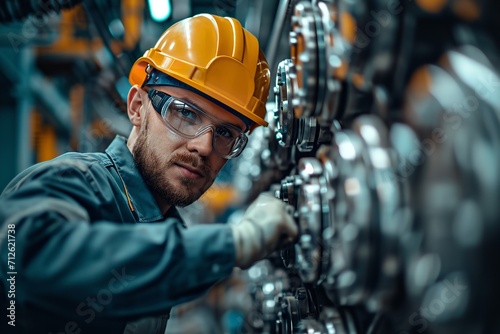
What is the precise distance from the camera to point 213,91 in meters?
0.99

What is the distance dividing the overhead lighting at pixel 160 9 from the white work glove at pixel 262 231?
676 millimetres

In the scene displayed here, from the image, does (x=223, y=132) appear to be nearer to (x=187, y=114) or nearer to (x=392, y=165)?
(x=187, y=114)

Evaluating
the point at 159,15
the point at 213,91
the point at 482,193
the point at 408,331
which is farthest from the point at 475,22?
the point at 159,15

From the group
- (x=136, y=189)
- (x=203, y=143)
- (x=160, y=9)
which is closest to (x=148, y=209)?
(x=136, y=189)

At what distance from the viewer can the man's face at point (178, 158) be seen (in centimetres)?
100

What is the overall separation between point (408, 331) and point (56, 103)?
8.18ft

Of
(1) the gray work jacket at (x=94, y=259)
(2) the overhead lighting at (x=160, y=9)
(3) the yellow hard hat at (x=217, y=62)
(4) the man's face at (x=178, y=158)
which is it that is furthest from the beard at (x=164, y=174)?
(2) the overhead lighting at (x=160, y=9)

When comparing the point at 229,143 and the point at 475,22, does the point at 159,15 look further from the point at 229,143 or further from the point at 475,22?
the point at 475,22

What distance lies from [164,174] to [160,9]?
20.6 inches

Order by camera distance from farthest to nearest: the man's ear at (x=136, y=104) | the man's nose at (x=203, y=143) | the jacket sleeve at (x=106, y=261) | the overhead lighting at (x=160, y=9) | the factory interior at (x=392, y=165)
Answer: the overhead lighting at (x=160, y=9)
the man's ear at (x=136, y=104)
the man's nose at (x=203, y=143)
the jacket sleeve at (x=106, y=261)
the factory interior at (x=392, y=165)

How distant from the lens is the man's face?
1001 millimetres

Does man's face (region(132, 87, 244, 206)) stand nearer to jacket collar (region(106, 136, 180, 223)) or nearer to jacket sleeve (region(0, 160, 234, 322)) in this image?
jacket collar (region(106, 136, 180, 223))

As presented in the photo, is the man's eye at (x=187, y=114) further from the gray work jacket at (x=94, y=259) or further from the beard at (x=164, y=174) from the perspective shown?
the gray work jacket at (x=94, y=259)

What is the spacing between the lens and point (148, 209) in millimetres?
1055
